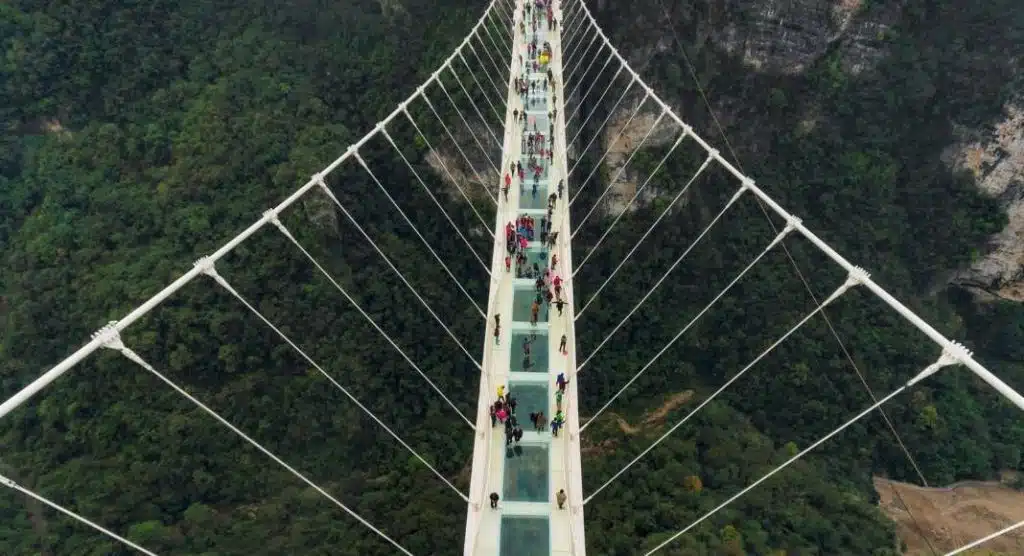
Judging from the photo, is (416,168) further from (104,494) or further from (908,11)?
(908,11)

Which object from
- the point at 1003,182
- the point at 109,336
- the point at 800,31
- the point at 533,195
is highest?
the point at 800,31

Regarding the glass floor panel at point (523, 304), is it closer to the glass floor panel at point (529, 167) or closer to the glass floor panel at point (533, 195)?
the glass floor panel at point (533, 195)

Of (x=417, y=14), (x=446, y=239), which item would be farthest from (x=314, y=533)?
(x=417, y=14)

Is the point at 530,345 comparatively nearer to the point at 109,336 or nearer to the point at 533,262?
the point at 533,262

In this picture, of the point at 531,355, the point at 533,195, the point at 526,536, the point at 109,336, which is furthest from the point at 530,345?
the point at 109,336

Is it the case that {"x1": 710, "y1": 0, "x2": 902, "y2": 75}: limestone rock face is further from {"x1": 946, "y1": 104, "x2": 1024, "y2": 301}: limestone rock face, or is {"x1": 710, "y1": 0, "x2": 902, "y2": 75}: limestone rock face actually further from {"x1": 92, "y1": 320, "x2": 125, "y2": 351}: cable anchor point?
{"x1": 92, "y1": 320, "x2": 125, "y2": 351}: cable anchor point

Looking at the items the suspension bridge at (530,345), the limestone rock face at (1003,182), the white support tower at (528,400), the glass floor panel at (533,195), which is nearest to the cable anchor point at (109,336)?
the suspension bridge at (530,345)
